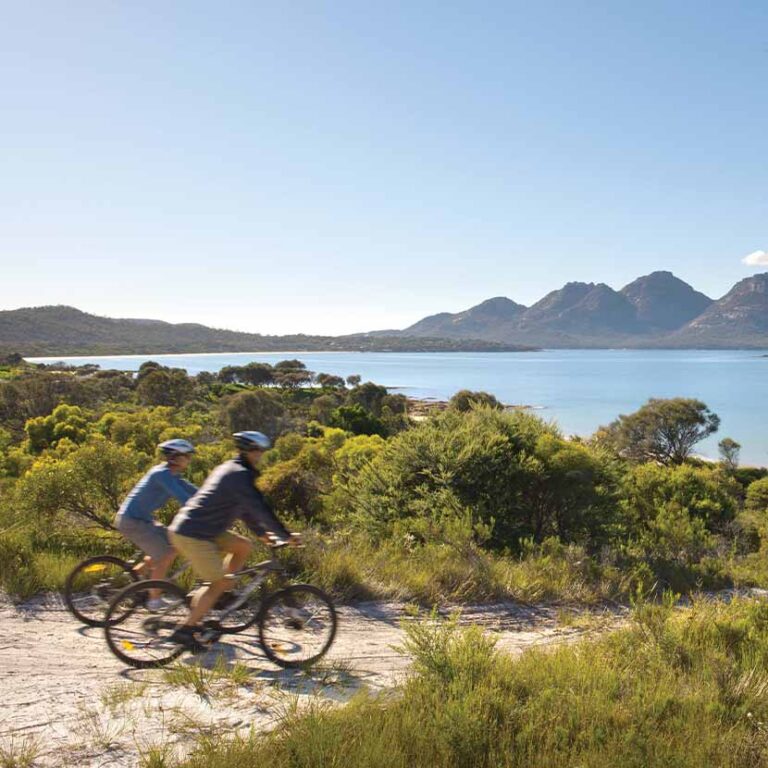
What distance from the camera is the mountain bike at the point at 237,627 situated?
16.7ft

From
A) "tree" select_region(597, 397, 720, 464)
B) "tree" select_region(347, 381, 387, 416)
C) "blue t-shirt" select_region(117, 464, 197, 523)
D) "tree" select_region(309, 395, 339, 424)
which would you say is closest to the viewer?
"blue t-shirt" select_region(117, 464, 197, 523)

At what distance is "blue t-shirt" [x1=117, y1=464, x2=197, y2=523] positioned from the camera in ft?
18.5

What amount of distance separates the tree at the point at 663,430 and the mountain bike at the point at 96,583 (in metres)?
55.9

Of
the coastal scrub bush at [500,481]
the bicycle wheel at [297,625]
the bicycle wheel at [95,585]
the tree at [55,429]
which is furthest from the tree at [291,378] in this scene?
the bicycle wheel at [297,625]

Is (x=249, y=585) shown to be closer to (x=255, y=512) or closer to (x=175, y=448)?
(x=255, y=512)

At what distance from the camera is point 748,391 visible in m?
141

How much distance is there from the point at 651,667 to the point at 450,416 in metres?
8.83

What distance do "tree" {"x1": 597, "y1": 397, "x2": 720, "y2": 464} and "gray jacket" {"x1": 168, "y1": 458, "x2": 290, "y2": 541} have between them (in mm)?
56509

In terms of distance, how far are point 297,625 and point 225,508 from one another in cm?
119

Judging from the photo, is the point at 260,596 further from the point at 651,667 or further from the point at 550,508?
the point at 550,508

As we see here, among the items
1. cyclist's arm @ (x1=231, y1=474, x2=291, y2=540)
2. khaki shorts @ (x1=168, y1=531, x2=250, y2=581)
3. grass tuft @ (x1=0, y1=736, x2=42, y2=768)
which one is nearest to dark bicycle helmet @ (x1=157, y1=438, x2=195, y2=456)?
khaki shorts @ (x1=168, y1=531, x2=250, y2=581)

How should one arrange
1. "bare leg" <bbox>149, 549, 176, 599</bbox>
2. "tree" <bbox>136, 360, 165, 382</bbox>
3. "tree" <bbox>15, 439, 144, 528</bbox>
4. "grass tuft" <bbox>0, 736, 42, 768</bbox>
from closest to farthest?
1. "grass tuft" <bbox>0, 736, 42, 768</bbox>
2. "bare leg" <bbox>149, 549, 176, 599</bbox>
3. "tree" <bbox>15, 439, 144, 528</bbox>
4. "tree" <bbox>136, 360, 165, 382</bbox>

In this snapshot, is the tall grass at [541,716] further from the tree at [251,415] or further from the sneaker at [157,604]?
the tree at [251,415]

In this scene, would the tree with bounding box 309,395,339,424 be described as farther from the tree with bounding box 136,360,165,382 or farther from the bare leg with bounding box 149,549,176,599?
the bare leg with bounding box 149,549,176,599
